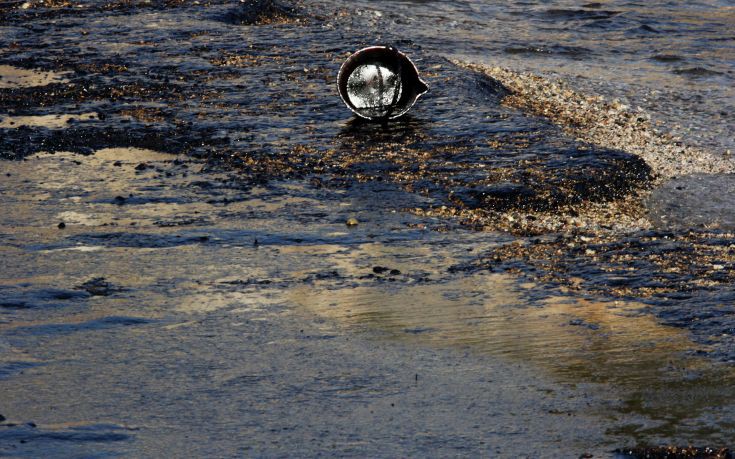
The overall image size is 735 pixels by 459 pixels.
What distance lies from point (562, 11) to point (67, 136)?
7.93 meters

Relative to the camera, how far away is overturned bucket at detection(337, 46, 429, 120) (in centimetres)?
776

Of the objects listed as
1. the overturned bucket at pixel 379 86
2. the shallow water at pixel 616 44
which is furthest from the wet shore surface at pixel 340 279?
the shallow water at pixel 616 44

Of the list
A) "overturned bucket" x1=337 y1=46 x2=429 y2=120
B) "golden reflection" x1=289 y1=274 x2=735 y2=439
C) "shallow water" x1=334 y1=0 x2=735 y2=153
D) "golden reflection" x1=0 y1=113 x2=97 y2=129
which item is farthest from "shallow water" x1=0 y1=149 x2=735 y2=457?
"shallow water" x1=334 y1=0 x2=735 y2=153

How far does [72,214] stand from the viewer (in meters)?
5.93

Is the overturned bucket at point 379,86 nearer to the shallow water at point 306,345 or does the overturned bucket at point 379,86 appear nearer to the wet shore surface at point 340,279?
the wet shore surface at point 340,279

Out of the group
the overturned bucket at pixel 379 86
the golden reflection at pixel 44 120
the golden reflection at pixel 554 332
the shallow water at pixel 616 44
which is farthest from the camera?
the shallow water at pixel 616 44

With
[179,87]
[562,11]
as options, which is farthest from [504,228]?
[562,11]

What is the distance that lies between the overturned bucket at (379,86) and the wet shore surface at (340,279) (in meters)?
0.17

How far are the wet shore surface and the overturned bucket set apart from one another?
171mm

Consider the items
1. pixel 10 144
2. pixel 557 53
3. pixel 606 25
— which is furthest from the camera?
pixel 606 25

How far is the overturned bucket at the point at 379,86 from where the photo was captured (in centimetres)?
776

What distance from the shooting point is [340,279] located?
5.07 m

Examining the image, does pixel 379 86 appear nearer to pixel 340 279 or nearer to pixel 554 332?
pixel 340 279

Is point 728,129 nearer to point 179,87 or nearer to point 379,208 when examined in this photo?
point 379,208
